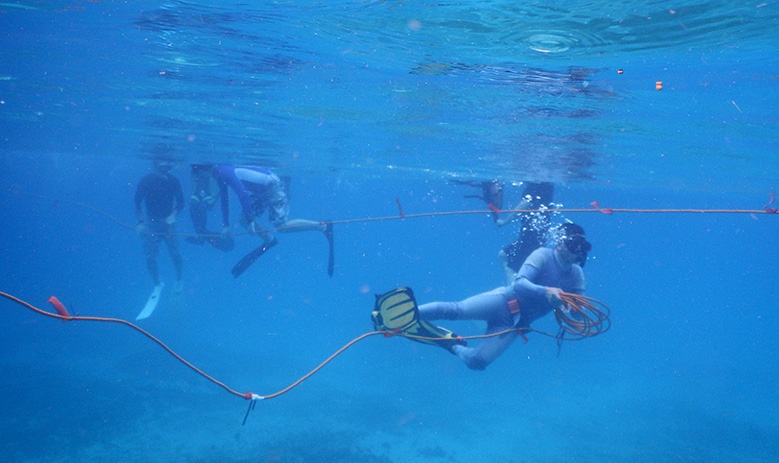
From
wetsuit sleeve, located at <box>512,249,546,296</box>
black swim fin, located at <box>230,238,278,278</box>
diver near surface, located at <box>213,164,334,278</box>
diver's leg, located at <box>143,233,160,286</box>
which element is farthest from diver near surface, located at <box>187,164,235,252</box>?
wetsuit sleeve, located at <box>512,249,546,296</box>

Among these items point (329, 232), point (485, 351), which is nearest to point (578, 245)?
point (485, 351)

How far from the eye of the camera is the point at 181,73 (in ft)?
31.8

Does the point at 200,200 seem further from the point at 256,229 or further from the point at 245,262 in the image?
the point at 245,262

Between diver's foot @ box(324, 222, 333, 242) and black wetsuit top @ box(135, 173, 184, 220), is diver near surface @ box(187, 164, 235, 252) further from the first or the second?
diver's foot @ box(324, 222, 333, 242)

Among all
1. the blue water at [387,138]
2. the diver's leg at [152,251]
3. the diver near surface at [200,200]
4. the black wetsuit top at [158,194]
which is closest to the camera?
the blue water at [387,138]

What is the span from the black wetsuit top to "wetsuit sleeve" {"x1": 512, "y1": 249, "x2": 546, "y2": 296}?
1201 cm

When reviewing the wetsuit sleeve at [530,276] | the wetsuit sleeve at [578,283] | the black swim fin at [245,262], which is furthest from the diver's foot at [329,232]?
the wetsuit sleeve at [578,283]

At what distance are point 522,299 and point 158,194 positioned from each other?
1307 centimetres

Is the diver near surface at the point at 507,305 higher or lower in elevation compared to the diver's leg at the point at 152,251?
higher

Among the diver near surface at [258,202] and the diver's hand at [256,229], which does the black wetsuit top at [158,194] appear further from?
the diver's hand at [256,229]

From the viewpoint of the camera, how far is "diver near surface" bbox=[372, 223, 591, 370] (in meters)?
7.20

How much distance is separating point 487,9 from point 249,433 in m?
12.9

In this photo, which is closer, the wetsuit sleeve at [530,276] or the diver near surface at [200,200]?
the wetsuit sleeve at [530,276]

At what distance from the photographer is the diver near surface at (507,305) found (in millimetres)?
7195
